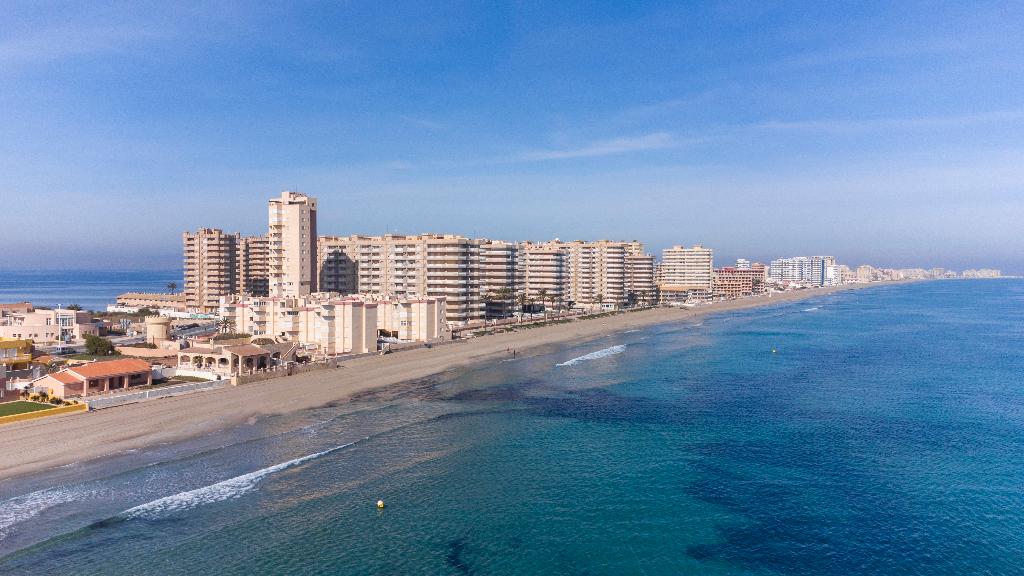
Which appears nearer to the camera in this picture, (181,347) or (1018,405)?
(1018,405)

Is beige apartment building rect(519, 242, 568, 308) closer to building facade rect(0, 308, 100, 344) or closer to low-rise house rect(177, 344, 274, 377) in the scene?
building facade rect(0, 308, 100, 344)

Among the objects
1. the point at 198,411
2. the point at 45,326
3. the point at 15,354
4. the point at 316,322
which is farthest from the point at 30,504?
the point at 45,326

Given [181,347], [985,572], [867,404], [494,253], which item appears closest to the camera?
[985,572]

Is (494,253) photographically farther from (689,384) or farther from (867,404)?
(867,404)

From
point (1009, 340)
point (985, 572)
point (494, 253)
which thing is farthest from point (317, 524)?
point (1009, 340)

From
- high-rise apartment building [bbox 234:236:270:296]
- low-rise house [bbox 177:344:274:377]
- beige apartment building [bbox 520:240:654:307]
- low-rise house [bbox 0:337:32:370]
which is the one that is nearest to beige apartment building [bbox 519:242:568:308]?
beige apartment building [bbox 520:240:654:307]

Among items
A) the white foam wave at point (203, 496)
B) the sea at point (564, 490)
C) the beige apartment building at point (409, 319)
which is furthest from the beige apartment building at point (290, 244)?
the white foam wave at point (203, 496)

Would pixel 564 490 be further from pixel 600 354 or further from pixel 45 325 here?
pixel 45 325

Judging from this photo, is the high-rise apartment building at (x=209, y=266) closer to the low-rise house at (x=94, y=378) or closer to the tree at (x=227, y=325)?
the tree at (x=227, y=325)
